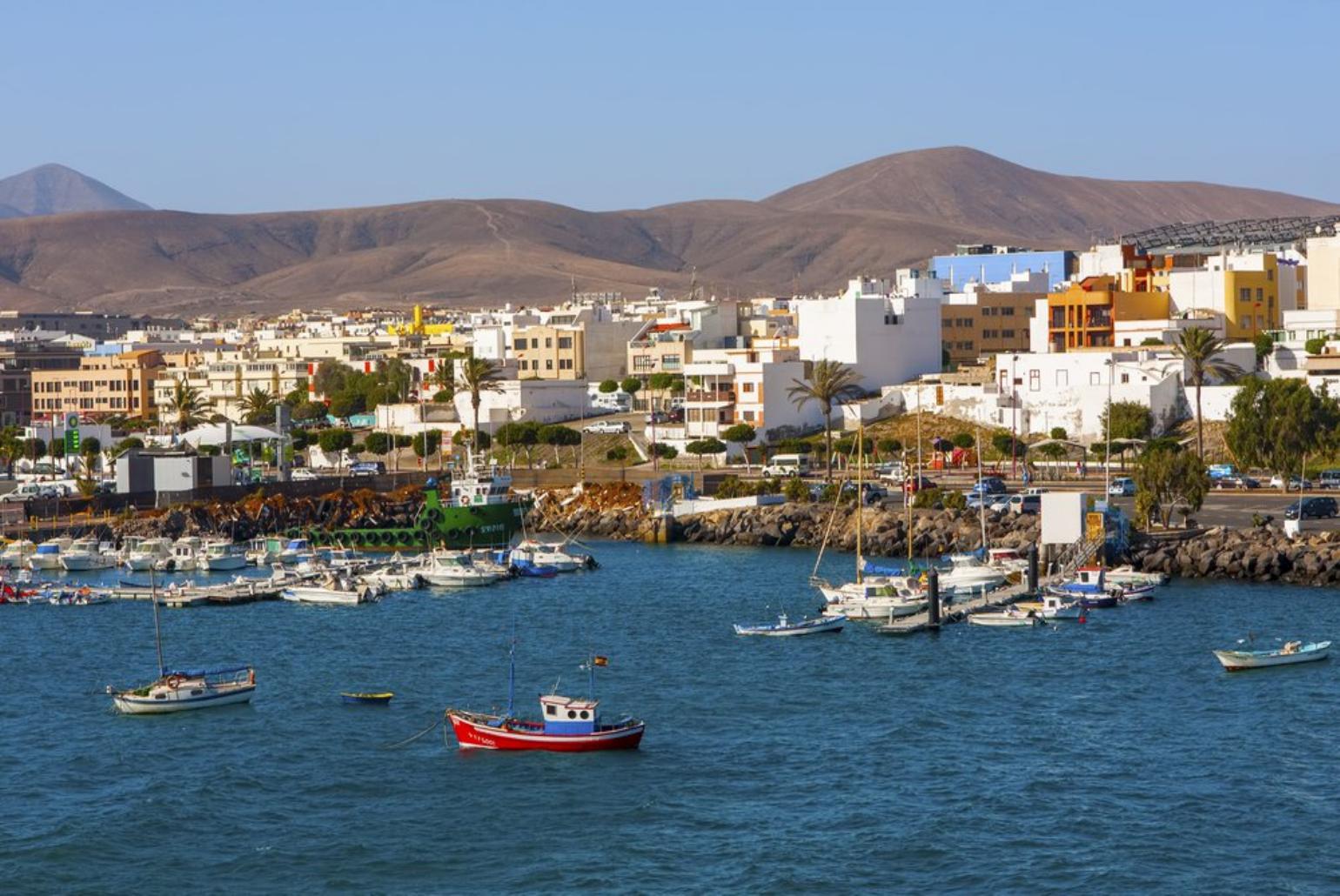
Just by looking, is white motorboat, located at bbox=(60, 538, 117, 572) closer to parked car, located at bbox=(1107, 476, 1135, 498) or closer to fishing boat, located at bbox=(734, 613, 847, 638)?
fishing boat, located at bbox=(734, 613, 847, 638)

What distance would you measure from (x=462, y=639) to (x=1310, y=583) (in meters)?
25.9

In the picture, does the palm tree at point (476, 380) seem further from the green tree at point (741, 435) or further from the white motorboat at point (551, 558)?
the white motorboat at point (551, 558)

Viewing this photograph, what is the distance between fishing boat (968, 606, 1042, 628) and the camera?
56156 mm

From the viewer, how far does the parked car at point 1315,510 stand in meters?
68.7

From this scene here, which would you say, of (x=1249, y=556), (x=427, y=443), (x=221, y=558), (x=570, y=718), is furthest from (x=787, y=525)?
(x=570, y=718)

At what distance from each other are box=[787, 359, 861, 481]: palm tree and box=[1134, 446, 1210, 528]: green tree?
19.2 metres

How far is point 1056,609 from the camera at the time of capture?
56.9 m

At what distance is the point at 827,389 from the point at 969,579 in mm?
31690

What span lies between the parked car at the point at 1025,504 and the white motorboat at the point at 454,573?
18952 millimetres

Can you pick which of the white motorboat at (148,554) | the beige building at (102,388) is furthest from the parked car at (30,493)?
the beige building at (102,388)

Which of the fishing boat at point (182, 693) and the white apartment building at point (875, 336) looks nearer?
the fishing boat at point (182, 693)

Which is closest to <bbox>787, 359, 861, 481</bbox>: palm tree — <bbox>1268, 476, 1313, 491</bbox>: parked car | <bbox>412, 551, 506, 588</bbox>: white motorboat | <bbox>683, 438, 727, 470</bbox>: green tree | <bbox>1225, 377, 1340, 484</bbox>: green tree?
<bbox>683, 438, 727, 470</bbox>: green tree

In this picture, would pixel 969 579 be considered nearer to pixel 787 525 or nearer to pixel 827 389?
pixel 787 525

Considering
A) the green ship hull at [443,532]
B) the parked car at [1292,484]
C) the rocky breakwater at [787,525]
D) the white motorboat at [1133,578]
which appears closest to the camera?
the white motorboat at [1133,578]
